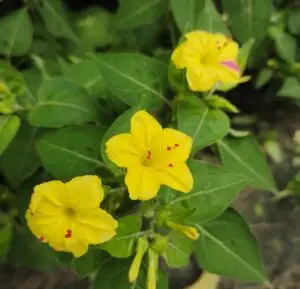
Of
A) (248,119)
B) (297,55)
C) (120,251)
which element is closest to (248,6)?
(297,55)

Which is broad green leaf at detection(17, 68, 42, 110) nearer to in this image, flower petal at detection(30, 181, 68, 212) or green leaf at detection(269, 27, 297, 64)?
flower petal at detection(30, 181, 68, 212)

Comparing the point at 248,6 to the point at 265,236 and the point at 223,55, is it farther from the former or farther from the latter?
the point at 265,236

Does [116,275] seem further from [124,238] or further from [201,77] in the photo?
[201,77]

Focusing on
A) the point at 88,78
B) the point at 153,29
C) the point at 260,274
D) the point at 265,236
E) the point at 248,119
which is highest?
the point at 88,78

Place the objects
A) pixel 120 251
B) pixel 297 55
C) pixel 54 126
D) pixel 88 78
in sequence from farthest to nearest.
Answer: pixel 297 55
pixel 88 78
pixel 54 126
pixel 120 251

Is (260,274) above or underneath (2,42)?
underneath

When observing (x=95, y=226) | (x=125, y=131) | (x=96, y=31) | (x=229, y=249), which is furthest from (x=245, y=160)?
(x=96, y=31)

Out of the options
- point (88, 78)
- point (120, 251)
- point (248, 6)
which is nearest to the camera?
point (120, 251)

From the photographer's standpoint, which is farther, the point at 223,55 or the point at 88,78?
the point at 88,78
